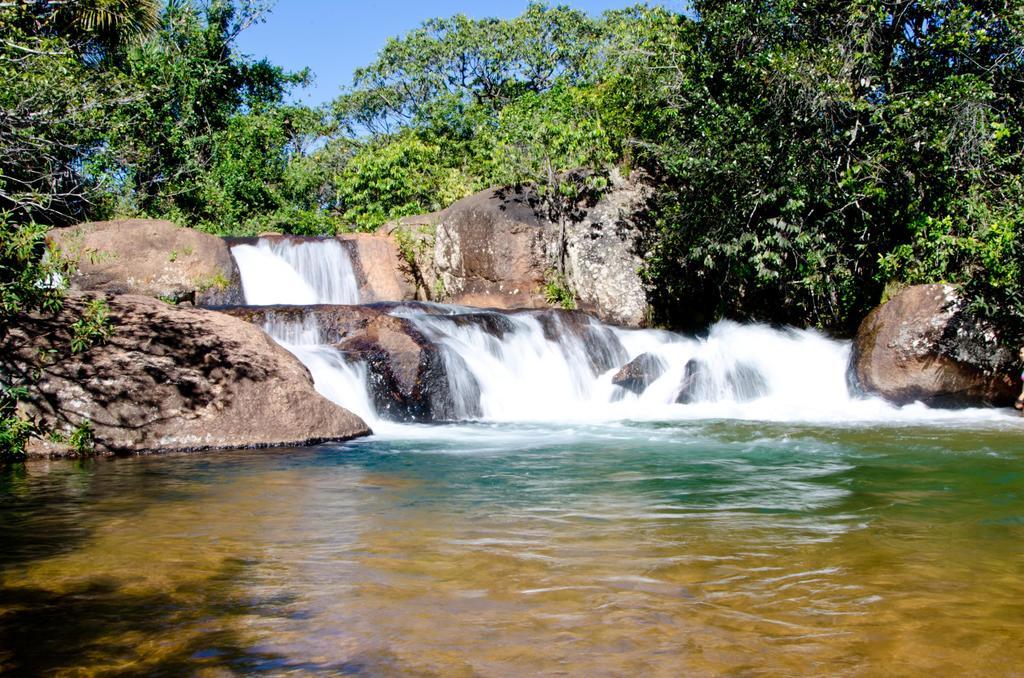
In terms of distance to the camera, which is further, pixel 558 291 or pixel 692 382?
pixel 558 291

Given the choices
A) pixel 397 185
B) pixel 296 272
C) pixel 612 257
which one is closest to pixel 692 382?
pixel 612 257

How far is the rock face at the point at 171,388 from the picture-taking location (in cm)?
851

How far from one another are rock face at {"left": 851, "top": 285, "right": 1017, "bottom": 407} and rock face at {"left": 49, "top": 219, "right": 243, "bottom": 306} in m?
11.9

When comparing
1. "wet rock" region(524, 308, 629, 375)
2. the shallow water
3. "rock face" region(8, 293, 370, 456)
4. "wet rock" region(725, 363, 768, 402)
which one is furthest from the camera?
"wet rock" region(524, 308, 629, 375)

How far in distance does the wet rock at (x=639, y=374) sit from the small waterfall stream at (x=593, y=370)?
0.02 m

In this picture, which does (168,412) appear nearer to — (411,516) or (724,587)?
(411,516)

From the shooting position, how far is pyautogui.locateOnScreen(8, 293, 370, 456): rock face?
27.9ft

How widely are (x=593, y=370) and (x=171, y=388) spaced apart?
7373 mm

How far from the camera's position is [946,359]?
12.7 metres

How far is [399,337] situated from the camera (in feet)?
38.3

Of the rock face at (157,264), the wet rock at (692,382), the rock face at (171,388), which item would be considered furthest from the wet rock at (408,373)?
the rock face at (157,264)

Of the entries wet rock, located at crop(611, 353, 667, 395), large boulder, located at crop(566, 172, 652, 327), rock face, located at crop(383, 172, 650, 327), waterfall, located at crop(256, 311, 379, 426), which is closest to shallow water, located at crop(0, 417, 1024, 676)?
waterfall, located at crop(256, 311, 379, 426)

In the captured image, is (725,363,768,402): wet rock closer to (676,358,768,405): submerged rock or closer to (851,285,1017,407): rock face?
(676,358,768,405): submerged rock

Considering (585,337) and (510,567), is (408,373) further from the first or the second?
(510,567)
